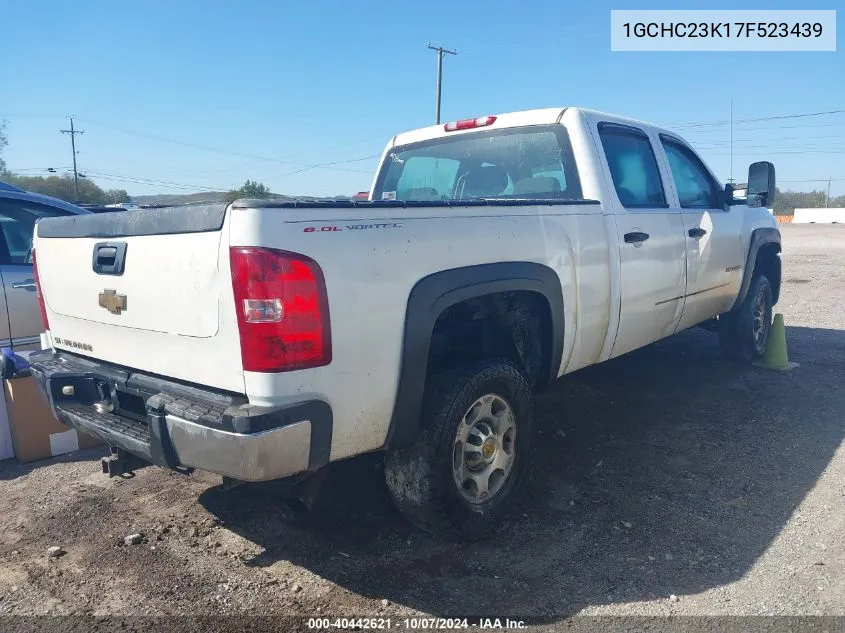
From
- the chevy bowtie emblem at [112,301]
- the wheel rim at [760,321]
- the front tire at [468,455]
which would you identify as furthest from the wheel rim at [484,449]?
the wheel rim at [760,321]

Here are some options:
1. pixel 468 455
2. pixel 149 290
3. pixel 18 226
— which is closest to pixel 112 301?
pixel 149 290

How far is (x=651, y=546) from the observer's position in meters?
3.23

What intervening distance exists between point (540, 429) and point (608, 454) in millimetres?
561

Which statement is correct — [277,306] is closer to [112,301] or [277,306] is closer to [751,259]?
[112,301]

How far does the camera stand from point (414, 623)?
2.68 metres

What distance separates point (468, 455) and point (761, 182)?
4.00 m

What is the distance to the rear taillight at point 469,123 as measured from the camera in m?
4.56

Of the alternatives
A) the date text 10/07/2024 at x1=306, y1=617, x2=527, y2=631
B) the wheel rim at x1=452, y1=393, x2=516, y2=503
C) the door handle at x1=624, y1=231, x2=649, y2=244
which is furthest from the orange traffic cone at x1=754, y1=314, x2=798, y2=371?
the date text 10/07/2024 at x1=306, y1=617, x2=527, y2=631

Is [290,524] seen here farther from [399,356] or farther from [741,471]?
[741,471]

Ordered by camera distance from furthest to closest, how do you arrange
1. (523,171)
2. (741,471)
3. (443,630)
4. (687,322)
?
1. (687,322)
2. (523,171)
3. (741,471)
4. (443,630)

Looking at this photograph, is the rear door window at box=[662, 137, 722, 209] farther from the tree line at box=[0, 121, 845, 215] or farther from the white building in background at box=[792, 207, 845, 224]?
the white building in background at box=[792, 207, 845, 224]

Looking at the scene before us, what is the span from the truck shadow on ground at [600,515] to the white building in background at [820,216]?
63498 millimetres

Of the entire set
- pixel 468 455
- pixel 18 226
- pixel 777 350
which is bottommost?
pixel 777 350

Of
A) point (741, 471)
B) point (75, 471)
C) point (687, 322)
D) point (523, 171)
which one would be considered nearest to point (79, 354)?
point (75, 471)
